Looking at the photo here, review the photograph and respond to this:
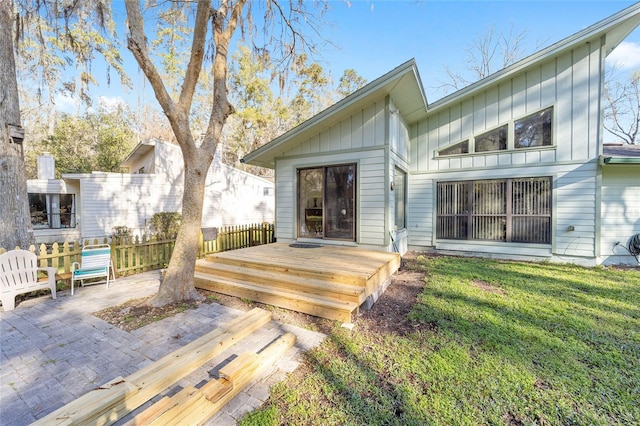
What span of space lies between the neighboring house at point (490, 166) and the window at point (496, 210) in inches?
1.1

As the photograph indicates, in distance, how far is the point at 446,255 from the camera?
25.3ft

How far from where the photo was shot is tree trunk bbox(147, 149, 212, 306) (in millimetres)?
4094

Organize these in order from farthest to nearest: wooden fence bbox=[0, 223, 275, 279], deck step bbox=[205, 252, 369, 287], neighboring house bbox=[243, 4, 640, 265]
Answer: neighboring house bbox=[243, 4, 640, 265]
wooden fence bbox=[0, 223, 275, 279]
deck step bbox=[205, 252, 369, 287]

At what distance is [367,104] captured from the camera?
6043 mm

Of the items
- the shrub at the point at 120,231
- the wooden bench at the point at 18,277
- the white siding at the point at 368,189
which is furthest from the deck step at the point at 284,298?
the shrub at the point at 120,231

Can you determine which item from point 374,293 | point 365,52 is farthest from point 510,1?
point 374,293

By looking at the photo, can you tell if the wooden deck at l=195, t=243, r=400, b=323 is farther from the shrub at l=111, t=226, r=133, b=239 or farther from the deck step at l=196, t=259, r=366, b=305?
the shrub at l=111, t=226, r=133, b=239

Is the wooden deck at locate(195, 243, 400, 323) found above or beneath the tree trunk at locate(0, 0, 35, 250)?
beneath

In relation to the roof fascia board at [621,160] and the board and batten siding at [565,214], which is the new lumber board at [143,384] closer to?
the board and batten siding at [565,214]

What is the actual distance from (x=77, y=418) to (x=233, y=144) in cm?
2262

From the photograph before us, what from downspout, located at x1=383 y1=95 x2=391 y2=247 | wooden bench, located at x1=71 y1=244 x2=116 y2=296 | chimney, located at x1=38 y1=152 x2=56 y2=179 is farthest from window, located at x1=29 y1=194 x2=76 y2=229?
downspout, located at x1=383 y1=95 x2=391 y2=247

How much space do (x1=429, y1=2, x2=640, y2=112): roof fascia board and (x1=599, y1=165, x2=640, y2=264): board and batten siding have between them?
10.5 ft

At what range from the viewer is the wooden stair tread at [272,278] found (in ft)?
12.1

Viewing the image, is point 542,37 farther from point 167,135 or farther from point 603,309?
point 167,135
